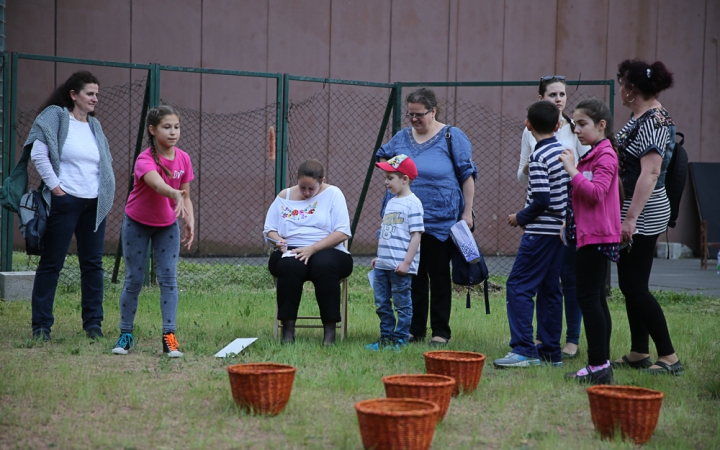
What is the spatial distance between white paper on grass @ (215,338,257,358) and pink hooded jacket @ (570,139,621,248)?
2.27m

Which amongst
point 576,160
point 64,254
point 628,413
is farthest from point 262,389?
point 576,160

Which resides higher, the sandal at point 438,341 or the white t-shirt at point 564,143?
the white t-shirt at point 564,143

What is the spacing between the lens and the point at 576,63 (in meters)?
14.3

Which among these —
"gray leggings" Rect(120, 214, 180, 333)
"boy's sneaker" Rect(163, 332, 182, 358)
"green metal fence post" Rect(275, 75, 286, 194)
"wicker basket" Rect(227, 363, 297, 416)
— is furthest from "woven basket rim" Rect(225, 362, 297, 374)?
"green metal fence post" Rect(275, 75, 286, 194)

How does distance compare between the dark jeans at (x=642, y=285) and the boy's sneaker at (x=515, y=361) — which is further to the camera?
the boy's sneaker at (x=515, y=361)

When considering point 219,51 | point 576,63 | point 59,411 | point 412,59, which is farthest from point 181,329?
point 576,63

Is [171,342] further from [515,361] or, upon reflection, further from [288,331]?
[515,361]

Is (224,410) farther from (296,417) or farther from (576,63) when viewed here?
(576,63)

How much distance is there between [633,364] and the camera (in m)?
5.02

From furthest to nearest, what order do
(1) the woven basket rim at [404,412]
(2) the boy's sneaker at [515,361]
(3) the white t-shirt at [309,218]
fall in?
(3) the white t-shirt at [309,218] < (2) the boy's sneaker at [515,361] < (1) the woven basket rim at [404,412]

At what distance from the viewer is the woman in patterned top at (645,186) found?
4.64 metres

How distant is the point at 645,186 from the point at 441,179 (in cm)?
154

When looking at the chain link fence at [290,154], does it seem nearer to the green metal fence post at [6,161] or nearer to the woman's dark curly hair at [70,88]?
the green metal fence post at [6,161]

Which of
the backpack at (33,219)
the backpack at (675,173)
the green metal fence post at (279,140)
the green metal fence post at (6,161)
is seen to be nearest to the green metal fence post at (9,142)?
the green metal fence post at (6,161)
